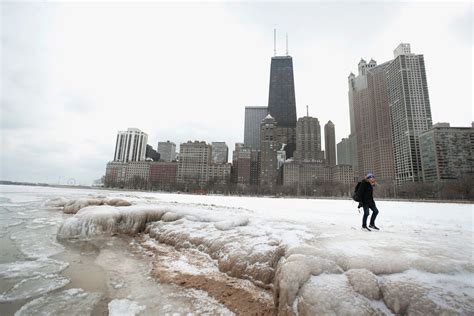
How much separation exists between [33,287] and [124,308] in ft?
9.40

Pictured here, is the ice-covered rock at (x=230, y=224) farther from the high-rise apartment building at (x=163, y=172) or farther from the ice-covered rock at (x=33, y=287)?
the high-rise apartment building at (x=163, y=172)

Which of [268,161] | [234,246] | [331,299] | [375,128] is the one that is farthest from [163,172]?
[375,128]

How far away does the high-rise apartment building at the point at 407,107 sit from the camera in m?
139

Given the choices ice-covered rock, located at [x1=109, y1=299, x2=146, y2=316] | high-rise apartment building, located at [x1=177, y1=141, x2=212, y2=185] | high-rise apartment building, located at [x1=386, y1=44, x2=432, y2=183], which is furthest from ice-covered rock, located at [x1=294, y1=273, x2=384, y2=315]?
high-rise apartment building, located at [x1=386, y1=44, x2=432, y2=183]

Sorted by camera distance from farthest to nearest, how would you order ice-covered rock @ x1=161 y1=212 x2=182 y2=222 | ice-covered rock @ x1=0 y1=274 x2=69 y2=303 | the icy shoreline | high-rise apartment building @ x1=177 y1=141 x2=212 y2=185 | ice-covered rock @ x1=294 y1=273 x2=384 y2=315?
high-rise apartment building @ x1=177 y1=141 x2=212 y2=185 → ice-covered rock @ x1=161 y1=212 x2=182 y2=222 → ice-covered rock @ x1=0 y1=274 x2=69 y2=303 → the icy shoreline → ice-covered rock @ x1=294 y1=273 x2=384 y2=315

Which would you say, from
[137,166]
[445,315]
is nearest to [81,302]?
[445,315]

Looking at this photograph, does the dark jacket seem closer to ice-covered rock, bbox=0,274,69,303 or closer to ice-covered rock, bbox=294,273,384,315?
ice-covered rock, bbox=294,273,384,315

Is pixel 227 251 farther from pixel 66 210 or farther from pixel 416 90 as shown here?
pixel 416 90

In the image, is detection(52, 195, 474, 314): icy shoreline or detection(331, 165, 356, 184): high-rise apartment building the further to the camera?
detection(331, 165, 356, 184): high-rise apartment building

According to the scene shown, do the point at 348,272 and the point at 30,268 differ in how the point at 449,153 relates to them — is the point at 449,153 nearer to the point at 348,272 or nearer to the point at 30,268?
the point at 348,272

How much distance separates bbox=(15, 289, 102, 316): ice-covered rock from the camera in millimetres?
4328

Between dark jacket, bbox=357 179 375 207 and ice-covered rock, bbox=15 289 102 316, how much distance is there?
9.75m

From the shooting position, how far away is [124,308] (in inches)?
179

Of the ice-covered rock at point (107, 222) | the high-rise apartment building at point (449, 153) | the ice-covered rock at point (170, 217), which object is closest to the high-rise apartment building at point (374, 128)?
the high-rise apartment building at point (449, 153)
